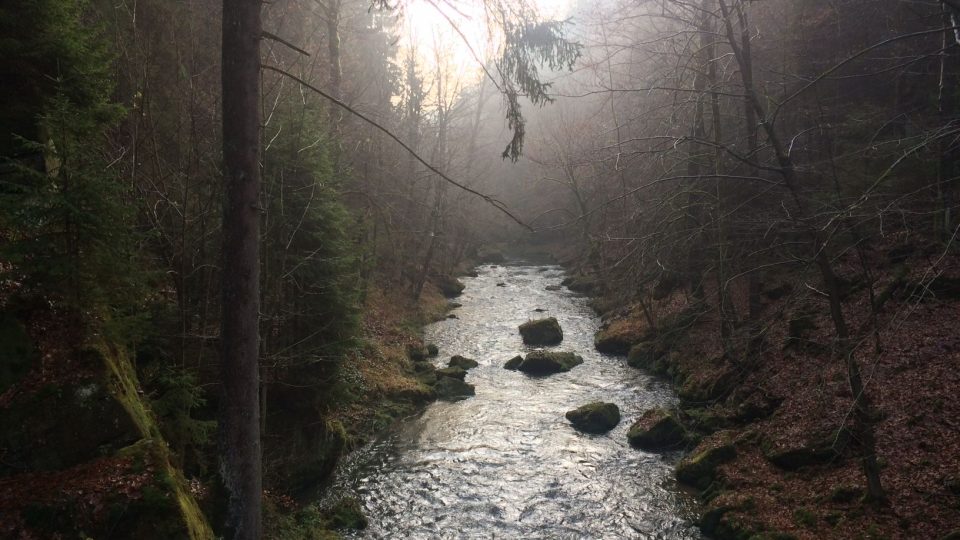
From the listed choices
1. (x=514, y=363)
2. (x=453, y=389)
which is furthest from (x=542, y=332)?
(x=453, y=389)

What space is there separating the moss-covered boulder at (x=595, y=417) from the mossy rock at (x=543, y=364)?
370cm

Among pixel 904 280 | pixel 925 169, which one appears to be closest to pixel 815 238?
pixel 904 280

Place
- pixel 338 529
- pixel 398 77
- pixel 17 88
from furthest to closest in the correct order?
1. pixel 398 77
2. pixel 338 529
3. pixel 17 88

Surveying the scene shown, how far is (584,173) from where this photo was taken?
27.6 meters

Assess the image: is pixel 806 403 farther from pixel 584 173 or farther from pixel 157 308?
pixel 584 173

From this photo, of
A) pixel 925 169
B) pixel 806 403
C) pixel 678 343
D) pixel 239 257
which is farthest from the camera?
pixel 678 343

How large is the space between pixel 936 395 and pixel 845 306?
4.17 metres

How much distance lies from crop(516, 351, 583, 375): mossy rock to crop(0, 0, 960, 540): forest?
4.2 inches

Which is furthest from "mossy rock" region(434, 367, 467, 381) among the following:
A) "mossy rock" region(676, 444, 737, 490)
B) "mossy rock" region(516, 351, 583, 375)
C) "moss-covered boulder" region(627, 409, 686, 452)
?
"mossy rock" region(676, 444, 737, 490)

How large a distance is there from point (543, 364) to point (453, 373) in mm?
2963

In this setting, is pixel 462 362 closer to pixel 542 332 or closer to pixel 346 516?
pixel 542 332

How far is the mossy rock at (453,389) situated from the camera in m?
15.7

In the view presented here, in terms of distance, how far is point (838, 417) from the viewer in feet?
A: 33.3

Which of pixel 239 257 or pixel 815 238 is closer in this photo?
pixel 239 257
